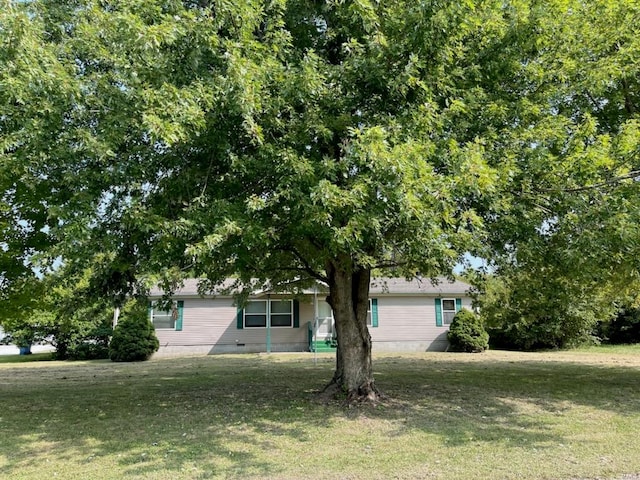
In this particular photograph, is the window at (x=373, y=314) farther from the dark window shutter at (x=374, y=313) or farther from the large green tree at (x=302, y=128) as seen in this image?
the large green tree at (x=302, y=128)

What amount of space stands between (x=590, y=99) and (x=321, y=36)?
5538 millimetres

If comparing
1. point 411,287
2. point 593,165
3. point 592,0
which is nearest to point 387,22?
point 593,165

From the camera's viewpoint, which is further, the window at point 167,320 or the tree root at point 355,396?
the window at point 167,320

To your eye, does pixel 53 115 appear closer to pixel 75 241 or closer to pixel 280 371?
pixel 75 241

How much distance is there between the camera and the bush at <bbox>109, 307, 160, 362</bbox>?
1956cm

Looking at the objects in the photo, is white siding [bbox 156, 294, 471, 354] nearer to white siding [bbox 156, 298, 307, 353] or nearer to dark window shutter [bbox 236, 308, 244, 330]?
white siding [bbox 156, 298, 307, 353]

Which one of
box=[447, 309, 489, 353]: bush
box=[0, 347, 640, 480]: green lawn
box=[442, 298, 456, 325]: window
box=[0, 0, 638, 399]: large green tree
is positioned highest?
box=[0, 0, 638, 399]: large green tree

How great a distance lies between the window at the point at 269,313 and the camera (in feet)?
72.7

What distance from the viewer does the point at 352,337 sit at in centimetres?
935

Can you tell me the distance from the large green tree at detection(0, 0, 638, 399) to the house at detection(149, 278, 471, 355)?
13910 millimetres

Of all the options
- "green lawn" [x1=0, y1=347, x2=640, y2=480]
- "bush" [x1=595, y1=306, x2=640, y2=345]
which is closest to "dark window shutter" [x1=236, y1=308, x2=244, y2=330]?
"green lawn" [x1=0, y1=347, x2=640, y2=480]

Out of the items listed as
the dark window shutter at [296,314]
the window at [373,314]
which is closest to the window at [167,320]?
the dark window shutter at [296,314]

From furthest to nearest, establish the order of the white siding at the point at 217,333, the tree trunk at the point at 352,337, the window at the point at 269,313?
the window at the point at 269,313 → the white siding at the point at 217,333 → the tree trunk at the point at 352,337

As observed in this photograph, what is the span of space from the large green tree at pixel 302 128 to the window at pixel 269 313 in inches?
551
